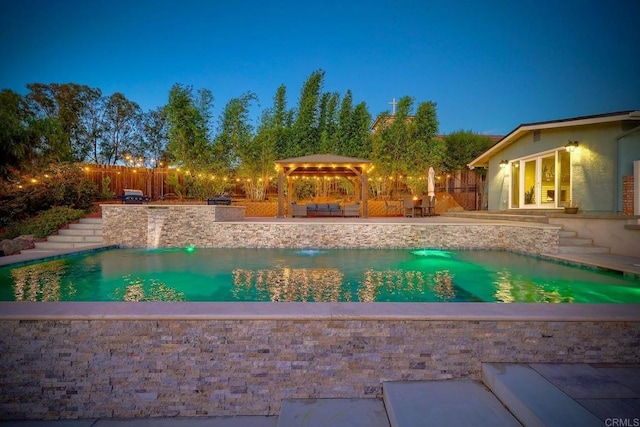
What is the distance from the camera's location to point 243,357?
2385 millimetres

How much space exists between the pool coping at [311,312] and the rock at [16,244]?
6.20m

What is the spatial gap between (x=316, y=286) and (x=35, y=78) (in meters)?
26.8

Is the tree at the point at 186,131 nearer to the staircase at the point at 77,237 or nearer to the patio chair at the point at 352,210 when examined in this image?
the staircase at the point at 77,237

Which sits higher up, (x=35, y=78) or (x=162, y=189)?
(x=35, y=78)

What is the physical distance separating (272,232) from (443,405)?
24.0 ft

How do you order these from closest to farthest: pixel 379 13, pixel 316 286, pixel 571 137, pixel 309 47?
1. pixel 316 286
2. pixel 571 137
3. pixel 379 13
4. pixel 309 47

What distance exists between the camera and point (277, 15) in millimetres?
21031

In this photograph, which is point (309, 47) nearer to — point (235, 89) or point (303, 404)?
point (235, 89)

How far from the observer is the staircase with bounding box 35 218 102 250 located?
7941 mm

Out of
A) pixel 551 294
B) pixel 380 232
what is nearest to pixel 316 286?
pixel 551 294

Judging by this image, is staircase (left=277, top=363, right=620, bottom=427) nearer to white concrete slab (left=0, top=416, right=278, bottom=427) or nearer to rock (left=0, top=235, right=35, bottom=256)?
white concrete slab (left=0, top=416, right=278, bottom=427)

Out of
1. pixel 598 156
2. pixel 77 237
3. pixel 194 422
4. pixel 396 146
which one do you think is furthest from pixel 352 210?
pixel 194 422

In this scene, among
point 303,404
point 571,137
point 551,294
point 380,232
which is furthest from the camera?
point 571,137

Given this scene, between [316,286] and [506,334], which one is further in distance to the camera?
[316,286]
